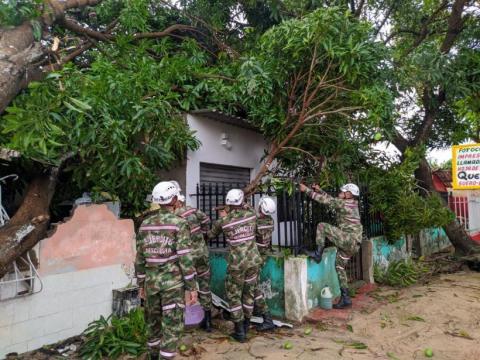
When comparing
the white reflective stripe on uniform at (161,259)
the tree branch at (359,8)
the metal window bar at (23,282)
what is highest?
the tree branch at (359,8)

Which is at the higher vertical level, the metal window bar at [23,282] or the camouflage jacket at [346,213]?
the camouflage jacket at [346,213]

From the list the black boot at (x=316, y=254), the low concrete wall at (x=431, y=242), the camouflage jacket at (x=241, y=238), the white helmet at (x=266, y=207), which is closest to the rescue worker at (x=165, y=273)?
the camouflage jacket at (x=241, y=238)

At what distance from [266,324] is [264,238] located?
1.18 metres

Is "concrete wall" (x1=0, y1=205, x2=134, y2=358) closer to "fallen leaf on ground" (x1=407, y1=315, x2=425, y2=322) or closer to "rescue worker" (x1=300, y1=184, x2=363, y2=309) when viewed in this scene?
"rescue worker" (x1=300, y1=184, x2=363, y2=309)

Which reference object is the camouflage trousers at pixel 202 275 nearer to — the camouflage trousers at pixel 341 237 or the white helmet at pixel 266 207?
the white helmet at pixel 266 207

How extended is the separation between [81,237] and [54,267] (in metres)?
0.47

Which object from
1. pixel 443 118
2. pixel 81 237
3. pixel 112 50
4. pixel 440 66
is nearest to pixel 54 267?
pixel 81 237

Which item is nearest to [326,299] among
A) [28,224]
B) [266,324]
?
[266,324]

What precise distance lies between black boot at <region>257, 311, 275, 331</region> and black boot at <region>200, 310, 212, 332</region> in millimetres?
673

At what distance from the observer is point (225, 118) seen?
7312 mm

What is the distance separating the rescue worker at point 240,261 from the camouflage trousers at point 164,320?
1.10 metres

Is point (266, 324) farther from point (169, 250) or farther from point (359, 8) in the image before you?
point (359, 8)

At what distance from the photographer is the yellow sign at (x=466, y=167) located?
6.14 metres

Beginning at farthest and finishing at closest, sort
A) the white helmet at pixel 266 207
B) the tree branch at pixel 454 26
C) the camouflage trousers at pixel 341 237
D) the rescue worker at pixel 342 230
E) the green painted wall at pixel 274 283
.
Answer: the tree branch at pixel 454 26
the camouflage trousers at pixel 341 237
the rescue worker at pixel 342 230
the green painted wall at pixel 274 283
the white helmet at pixel 266 207
